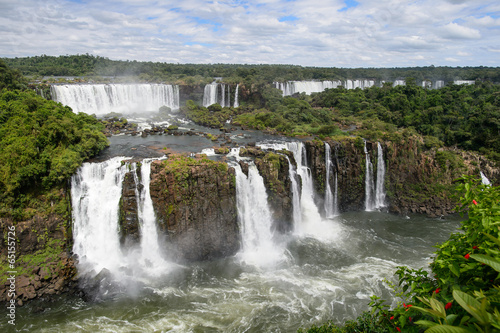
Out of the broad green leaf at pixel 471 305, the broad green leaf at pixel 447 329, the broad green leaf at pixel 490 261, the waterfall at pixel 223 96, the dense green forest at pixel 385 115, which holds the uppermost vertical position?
the waterfall at pixel 223 96

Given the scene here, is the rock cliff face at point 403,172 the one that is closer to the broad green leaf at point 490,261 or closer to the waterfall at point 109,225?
the waterfall at point 109,225

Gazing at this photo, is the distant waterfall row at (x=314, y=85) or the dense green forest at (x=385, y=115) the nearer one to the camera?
the dense green forest at (x=385, y=115)

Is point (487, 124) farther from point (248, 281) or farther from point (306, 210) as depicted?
point (248, 281)

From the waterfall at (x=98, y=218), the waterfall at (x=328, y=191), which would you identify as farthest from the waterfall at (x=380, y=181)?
the waterfall at (x=98, y=218)

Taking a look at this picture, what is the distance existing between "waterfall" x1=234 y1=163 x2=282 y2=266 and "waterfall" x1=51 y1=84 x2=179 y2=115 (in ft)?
81.4

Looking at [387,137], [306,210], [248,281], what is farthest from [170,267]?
[387,137]

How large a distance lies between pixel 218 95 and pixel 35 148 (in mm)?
30733

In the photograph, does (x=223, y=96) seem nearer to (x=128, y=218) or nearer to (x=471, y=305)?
(x=128, y=218)

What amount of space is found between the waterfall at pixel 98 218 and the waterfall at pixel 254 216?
6925 mm

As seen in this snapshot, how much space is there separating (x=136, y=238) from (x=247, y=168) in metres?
7.63

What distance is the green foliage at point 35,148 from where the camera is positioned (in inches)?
630

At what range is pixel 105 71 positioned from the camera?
2189 inches

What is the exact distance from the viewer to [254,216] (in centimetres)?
1902

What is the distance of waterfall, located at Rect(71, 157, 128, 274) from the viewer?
16.6 meters
